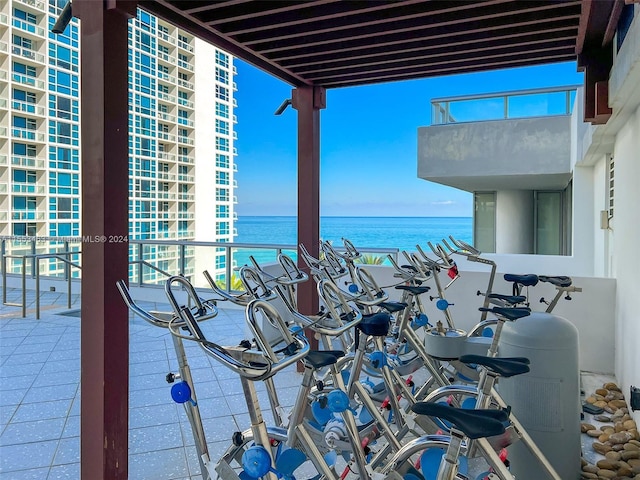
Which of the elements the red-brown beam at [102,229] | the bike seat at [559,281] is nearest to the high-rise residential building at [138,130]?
the red-brown beam at [102,229]

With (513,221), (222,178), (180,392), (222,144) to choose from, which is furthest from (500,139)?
(222,144)

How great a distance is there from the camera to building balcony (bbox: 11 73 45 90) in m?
23.4

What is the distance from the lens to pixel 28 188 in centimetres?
2441

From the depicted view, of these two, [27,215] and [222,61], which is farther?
[222,61]

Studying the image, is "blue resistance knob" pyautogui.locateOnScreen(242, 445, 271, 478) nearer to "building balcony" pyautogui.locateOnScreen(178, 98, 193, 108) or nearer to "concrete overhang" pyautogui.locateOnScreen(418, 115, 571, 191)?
"concrete overhang" pyautogui.locateOnScreen(418, 115, 571, 191)

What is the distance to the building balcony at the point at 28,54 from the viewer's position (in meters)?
23.3

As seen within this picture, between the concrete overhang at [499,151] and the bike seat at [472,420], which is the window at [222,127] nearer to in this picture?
the concrete overhang at [499,151]

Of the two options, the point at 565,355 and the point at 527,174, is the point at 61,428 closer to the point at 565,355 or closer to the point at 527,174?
the point at 565,355

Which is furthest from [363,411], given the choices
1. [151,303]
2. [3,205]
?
[3,205]

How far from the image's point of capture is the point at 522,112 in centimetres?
750

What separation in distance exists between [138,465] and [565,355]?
7.00 ft

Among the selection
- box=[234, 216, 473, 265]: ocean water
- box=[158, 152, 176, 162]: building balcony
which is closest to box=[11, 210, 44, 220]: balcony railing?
box=[158, 152, 176, 162]: building balcony

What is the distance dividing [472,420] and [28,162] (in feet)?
91.8

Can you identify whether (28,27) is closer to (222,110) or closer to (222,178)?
(222,178)
